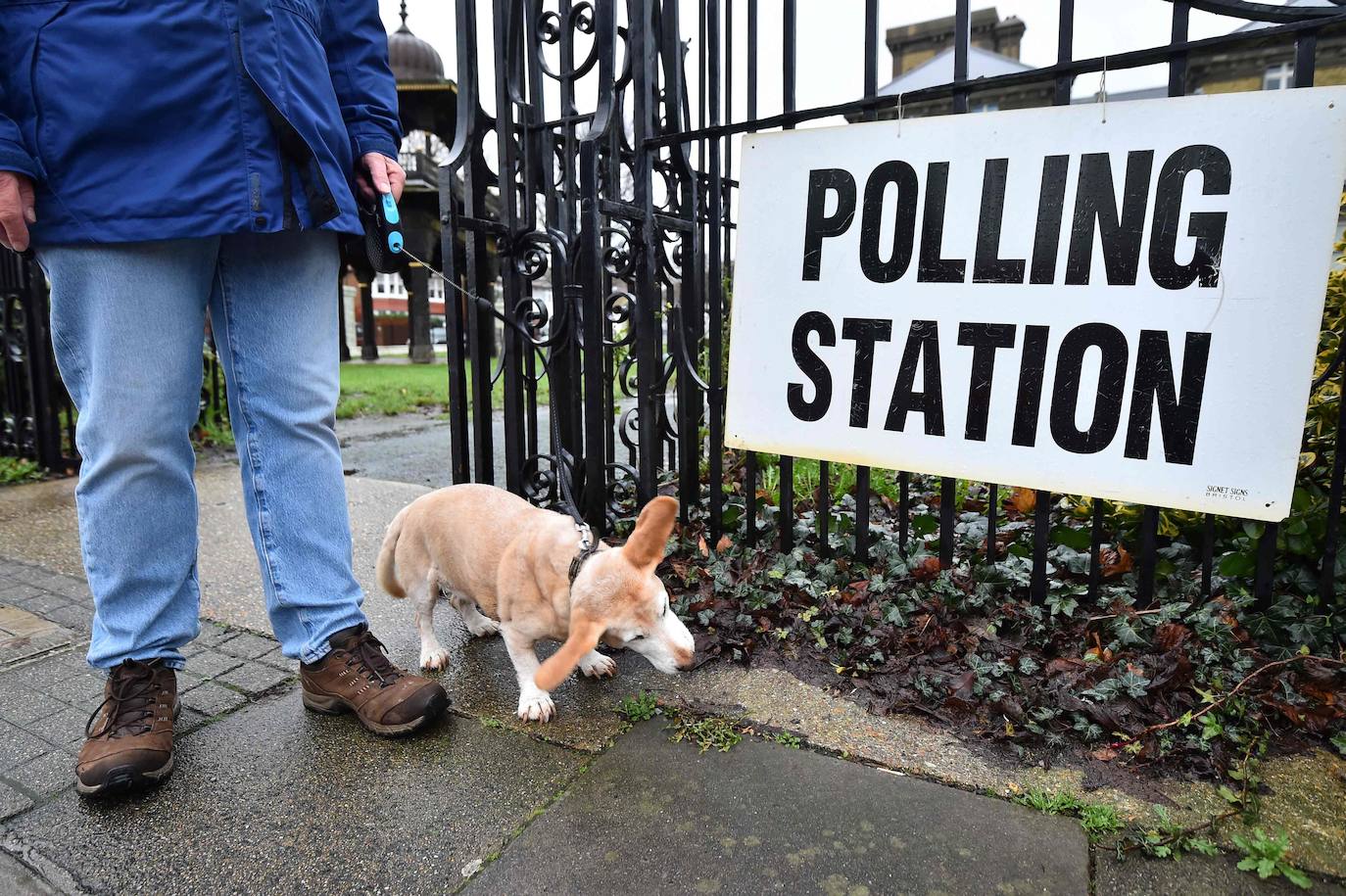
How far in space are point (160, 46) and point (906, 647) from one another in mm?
2299

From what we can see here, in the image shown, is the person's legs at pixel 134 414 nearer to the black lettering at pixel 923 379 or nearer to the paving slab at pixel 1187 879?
the black lettering at pixel 923 379

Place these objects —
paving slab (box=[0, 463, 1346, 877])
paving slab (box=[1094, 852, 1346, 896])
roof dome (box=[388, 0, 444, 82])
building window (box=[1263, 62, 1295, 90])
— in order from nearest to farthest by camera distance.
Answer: paving slab (box=[1094, 852, 1346, 896]) < paving slab (box=[0, 463, 1346, 877]) < roof dome (box=[388, 0, 444, 82]) < building window (box=[1263, 62, 1295, 90])

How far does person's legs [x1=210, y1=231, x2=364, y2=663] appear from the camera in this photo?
6.45ft

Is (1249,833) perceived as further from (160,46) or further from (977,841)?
(160,46)

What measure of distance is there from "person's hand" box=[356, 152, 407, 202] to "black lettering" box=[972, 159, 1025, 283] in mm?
1561

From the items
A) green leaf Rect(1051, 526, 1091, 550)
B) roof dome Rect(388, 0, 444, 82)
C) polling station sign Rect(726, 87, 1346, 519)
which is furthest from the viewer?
roof dome Rect(388, 0, 444, 82)

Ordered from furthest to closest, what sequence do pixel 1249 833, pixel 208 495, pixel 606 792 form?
1. pixel 208 495
2. pixel 606 792
3. pixel 1249 833

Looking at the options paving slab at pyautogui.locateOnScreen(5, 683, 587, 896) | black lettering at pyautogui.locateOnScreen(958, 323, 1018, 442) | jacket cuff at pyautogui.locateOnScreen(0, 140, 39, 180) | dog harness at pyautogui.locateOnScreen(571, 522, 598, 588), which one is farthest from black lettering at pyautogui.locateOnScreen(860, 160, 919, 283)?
jacket cuff at pyautogui.locateOnScreen(0, 140, 39, 180)

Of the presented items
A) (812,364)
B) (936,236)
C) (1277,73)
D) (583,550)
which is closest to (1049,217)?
(936,236)

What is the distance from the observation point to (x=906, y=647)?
7.28 ft

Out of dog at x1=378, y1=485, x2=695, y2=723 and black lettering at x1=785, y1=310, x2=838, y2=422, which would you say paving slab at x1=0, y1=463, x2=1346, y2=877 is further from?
black lettering at x1=785, y1=310, x2=838, y2=422

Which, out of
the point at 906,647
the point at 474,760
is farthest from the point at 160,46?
the point at 906,647

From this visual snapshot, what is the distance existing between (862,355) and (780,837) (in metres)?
1.37

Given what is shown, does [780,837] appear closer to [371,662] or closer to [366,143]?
[371,662]
